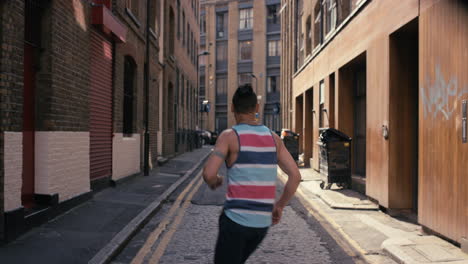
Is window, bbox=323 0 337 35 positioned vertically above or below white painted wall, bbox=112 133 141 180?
above

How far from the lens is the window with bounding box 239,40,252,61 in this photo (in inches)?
2073

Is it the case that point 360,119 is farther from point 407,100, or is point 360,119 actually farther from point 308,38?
point 308,38

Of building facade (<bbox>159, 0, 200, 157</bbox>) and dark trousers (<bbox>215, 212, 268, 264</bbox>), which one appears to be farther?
building facade (<bbox>159, 0, 200, 157</bbox>)

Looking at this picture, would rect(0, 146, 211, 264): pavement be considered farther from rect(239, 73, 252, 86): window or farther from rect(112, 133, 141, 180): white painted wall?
rect(239, 73, 252, 86): window

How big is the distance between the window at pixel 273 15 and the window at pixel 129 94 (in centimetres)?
4005

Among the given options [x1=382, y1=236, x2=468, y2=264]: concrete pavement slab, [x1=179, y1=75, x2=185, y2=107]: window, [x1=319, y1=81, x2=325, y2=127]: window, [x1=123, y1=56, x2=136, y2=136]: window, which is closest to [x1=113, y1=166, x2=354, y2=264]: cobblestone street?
[x1=382, y1=236, x2=468, y2=264]: concrete pavement slab

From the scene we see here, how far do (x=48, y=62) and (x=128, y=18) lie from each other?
5.99m

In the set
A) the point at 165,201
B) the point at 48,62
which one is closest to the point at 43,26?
the point at 48,62

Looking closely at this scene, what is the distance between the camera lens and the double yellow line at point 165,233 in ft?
18.5

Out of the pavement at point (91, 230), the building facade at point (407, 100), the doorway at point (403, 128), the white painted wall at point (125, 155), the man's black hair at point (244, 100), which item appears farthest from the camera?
the white painted wall at point (125, 155)

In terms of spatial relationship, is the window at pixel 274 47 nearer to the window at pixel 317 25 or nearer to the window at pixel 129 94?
the window at pixel 317 25

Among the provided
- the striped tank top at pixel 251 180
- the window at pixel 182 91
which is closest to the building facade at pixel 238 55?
the window at pixel 182 91

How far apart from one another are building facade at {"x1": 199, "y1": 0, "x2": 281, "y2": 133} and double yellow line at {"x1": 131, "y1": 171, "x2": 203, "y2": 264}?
1598 inches

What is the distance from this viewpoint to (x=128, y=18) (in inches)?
506
